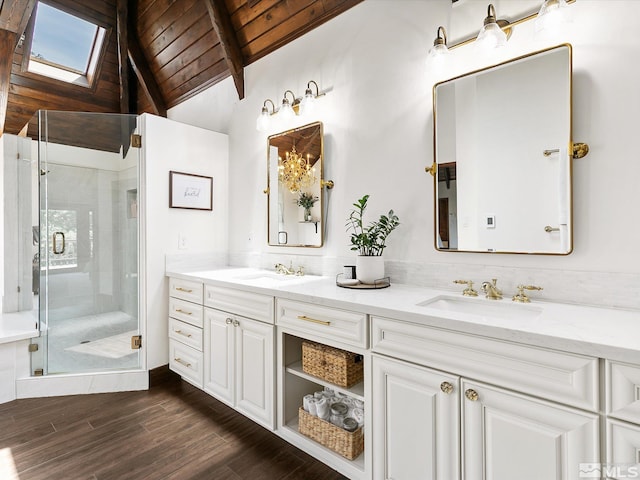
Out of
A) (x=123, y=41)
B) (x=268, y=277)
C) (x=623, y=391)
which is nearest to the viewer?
(x=623, y=391)

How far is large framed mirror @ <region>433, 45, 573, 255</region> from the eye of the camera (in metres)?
1.48

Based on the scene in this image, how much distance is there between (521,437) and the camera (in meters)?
1.08

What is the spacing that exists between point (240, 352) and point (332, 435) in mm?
726

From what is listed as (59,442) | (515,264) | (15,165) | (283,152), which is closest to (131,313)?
(59,442)

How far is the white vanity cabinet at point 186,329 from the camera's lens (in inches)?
94.3

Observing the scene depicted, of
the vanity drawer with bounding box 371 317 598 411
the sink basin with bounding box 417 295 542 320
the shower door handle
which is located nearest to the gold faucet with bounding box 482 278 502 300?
the sink basin with bounding box 417 295 542 320

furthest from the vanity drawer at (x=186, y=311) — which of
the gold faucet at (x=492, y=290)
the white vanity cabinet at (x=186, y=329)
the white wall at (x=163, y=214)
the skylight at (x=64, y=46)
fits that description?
the skylight at (x=64, y=46)

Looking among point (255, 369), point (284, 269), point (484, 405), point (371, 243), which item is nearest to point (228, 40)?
point (284, 269)

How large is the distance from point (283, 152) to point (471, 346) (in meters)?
1.97

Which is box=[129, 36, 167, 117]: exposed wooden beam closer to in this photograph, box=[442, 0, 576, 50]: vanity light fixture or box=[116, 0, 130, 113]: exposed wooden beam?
box=[116, 0, 130, 113]: exposed wooden beam

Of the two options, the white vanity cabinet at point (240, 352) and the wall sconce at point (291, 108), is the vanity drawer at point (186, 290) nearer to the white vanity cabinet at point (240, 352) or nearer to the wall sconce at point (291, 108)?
the white vanity cabinet at point (240, 352)

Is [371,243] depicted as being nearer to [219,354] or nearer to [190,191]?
[219,354]

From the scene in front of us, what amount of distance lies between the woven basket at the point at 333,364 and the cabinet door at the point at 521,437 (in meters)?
0.58

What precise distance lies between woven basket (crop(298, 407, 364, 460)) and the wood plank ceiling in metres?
2.44
